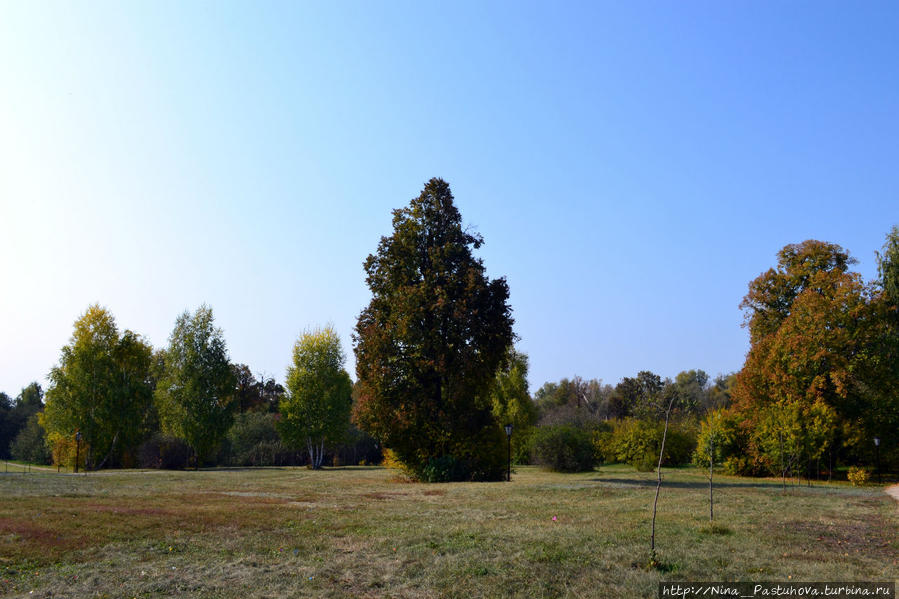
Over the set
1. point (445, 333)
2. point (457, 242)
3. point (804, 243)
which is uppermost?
point (804, 243)

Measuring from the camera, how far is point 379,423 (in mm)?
26609

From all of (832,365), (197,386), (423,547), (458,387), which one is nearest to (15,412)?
(197,386)

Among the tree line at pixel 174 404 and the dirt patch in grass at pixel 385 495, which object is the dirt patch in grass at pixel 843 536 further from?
the tree line at pixel 174 404

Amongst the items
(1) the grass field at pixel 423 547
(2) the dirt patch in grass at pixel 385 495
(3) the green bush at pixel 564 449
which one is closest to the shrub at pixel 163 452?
(3) the green bush at pixel 564 449

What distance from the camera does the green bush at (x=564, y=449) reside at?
129ft

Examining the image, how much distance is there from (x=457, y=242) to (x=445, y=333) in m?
4.52

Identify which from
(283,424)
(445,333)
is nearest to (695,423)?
(445,333)

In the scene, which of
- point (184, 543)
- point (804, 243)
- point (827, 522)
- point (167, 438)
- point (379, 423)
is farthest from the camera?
point (167, 438)

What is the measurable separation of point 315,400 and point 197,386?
33.5ft

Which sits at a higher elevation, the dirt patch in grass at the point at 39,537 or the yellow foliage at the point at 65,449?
the dirt patch in grass at the point at 39,537

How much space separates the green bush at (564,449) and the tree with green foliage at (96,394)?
3282cm

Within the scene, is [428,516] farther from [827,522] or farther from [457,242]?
[457,242]

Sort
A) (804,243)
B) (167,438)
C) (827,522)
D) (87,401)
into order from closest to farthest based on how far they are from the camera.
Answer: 1. (827,522)
2. (804,243)
3. (87,401)
4. (167,438)

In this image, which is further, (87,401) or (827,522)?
(87,401)
